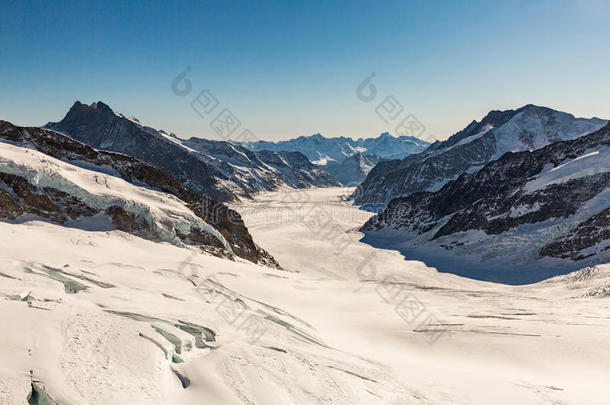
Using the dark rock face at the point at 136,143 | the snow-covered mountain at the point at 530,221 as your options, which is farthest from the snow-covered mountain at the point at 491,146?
the dark rock face at the point at 136,143

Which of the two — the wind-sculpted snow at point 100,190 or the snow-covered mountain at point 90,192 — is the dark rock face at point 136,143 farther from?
the wind-sculpted snow at point 100,190

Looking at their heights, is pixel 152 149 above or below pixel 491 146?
above

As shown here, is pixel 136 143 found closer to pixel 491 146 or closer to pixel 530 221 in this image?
pixel 491 146

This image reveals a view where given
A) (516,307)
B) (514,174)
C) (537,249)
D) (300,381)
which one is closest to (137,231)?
(300,381)

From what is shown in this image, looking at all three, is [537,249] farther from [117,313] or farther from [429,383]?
[117,313]

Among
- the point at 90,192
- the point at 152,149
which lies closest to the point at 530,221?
the point at 90,192

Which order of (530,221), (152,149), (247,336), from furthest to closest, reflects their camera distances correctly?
1. (152,149)
2. (530,221)
3. (247,336)

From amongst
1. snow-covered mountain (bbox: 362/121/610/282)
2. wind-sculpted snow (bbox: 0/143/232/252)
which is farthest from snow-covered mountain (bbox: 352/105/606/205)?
wind-sculpted snow (bbox: 0/143/232/252)
